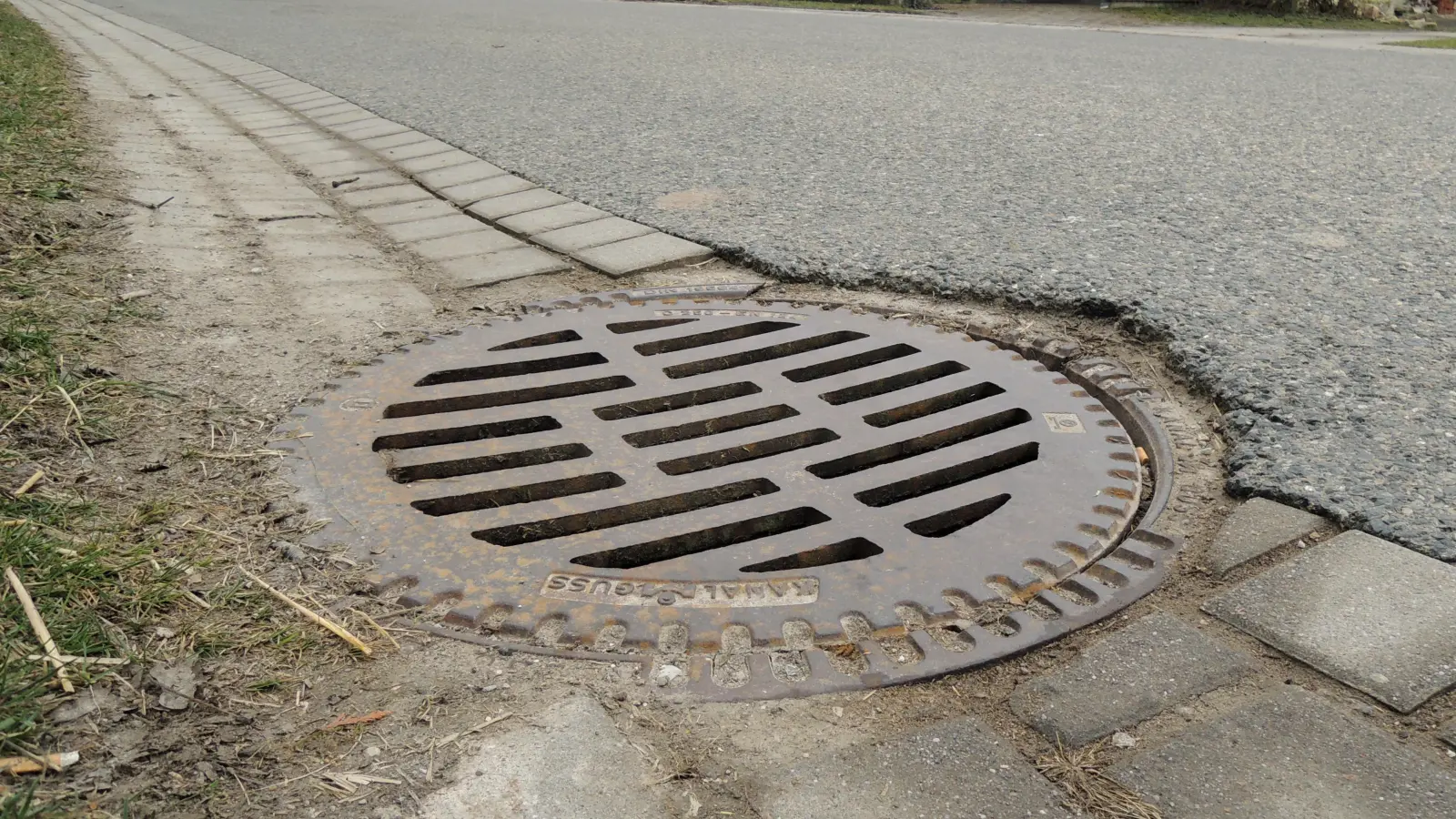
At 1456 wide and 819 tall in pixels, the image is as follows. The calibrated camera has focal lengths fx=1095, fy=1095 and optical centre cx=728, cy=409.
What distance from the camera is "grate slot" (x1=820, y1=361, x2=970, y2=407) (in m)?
2.01

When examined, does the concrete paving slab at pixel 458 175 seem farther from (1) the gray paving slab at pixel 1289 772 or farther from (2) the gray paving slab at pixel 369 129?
(1) the gray paving slab at pixel 1289 772

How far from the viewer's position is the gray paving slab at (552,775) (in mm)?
1050

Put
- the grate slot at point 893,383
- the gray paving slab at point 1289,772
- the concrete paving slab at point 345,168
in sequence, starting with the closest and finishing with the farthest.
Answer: the gray paving slab at point 1289,772
the grate slot at point 893,383
the concrete paving slab at point 345,168

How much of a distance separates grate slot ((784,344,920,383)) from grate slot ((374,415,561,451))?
18.9 inches

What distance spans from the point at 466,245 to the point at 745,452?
1377 millimetres

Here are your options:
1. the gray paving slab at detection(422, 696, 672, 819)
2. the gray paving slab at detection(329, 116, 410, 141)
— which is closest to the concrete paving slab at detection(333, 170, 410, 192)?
the gray paving slab at detection(329, 116, 410, 141)

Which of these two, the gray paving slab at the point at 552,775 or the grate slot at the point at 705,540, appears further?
the grate slot at the point at 705,540

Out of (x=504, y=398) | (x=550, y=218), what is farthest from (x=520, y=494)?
(x=550, y=218)

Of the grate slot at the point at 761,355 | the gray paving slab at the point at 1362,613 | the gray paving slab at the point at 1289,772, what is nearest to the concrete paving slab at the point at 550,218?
the grate slot at the point at 761,355

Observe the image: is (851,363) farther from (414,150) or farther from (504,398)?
(414,150)

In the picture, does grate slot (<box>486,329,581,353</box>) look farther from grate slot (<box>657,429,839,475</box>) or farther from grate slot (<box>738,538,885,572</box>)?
grate slot (<box>738,538,885,572</box>)

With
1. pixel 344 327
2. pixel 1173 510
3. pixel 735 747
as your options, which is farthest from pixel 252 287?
pixel 1173 510

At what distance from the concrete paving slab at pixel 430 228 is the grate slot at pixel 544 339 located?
88 cm

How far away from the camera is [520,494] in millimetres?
1654
